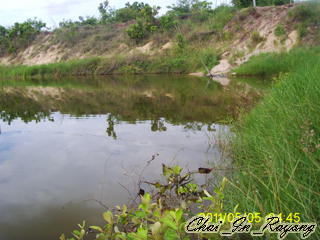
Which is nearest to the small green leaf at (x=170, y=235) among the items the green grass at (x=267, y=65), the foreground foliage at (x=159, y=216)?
the foreground foliage at (x=159, y=216)

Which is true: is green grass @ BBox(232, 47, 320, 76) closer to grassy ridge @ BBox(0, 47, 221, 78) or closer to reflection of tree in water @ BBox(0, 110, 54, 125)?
grassy ridge @ BBox(0, 47, 221, 78)

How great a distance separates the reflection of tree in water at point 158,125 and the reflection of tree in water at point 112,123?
2.47ft

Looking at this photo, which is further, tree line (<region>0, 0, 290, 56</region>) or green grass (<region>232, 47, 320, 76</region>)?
tree line (<region>0, 0, 290, 56</region>)

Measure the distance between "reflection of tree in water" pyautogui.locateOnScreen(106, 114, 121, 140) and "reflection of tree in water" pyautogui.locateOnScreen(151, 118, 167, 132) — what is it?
2.47 ft

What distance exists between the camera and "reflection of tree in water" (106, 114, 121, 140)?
5.03m

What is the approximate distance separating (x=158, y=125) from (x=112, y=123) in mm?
1057

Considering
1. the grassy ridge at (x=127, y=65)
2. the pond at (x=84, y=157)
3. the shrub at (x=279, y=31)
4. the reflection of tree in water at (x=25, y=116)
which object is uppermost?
the shrub at (x=279, y=31)

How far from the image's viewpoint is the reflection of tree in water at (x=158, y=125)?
5.27m

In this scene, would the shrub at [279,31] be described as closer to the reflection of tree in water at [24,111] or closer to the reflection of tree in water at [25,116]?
the reflection of tree in water at [24,111]

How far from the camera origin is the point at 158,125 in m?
5.64

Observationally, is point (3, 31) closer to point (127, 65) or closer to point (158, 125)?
point (127, 65)

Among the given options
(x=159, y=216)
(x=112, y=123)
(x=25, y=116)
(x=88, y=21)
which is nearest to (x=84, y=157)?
(x=112, y=123)

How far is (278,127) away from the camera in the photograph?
2.79 metres

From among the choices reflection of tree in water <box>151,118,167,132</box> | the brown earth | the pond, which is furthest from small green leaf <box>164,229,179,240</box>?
the brown earth
